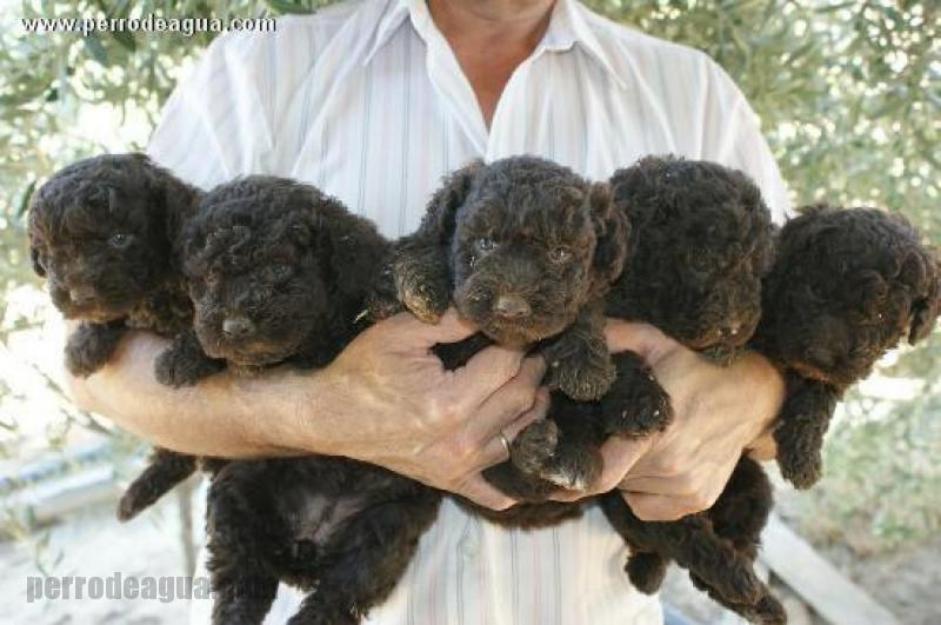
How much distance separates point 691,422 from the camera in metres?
1.82

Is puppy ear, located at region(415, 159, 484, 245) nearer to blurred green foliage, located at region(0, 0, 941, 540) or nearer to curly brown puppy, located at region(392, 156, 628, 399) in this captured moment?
curly brown puppy, located at region(392, 156, 628, 399)

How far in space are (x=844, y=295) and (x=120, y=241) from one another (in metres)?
1.35

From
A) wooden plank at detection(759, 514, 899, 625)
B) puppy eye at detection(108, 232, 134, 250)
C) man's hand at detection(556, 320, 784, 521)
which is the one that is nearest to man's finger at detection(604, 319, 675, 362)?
man's hand at detection(556, 320, 784, 521)

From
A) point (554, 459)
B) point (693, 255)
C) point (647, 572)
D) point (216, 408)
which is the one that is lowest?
point (647, 572)

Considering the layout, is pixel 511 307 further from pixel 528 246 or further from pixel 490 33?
pixel 490 33

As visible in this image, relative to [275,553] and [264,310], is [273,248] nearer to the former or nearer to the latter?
[264,310]

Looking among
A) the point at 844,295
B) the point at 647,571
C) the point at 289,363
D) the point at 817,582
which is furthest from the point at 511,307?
the point at 817,582

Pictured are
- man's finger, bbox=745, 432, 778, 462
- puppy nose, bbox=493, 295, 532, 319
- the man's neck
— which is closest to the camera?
puppy nose, bbox=493, 295, 532, 319

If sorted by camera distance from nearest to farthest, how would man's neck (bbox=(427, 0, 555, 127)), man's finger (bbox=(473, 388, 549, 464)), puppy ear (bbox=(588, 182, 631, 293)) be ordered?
puppy ear (bbox=(588, 182, 631, 293))
man's finger (bbox=(473, 388, 549, 464))
man's neck (bbox=(427, 0, 555, 127))

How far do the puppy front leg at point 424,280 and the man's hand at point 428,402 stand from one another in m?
0.09

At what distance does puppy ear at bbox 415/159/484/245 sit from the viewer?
1.61 metres

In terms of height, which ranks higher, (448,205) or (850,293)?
(448,205)

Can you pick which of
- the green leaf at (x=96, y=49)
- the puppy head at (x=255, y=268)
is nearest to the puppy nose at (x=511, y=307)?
the puppy head at (x=255, y=268)

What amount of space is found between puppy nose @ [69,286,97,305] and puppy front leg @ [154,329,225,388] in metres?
0.18
